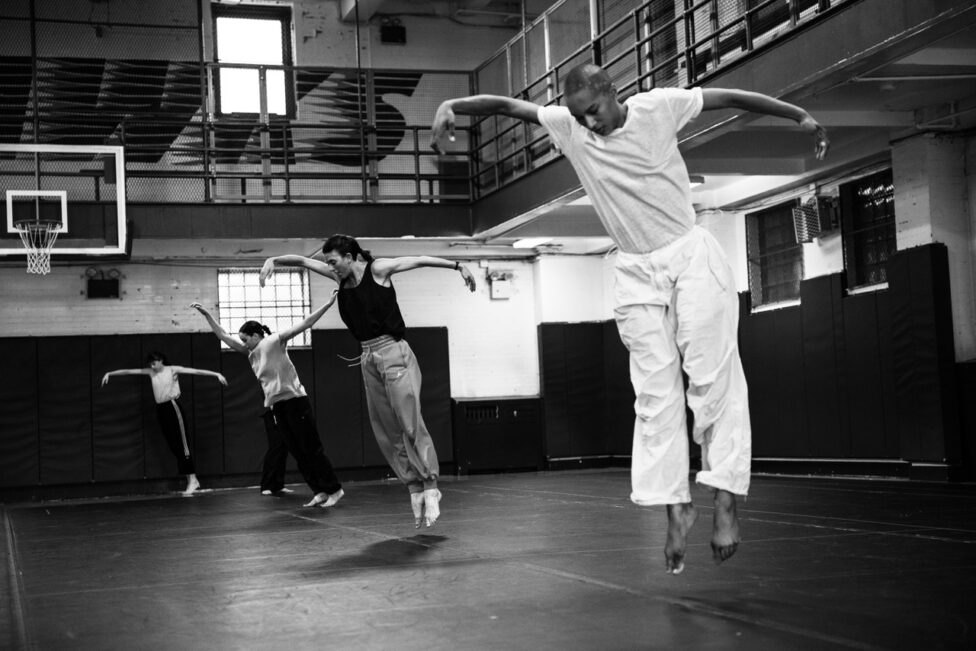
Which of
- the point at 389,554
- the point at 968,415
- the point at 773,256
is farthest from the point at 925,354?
the point at 389,554

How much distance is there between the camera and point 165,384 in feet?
48.3

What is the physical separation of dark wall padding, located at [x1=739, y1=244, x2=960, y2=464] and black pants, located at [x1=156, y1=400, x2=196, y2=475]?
23.8 feet

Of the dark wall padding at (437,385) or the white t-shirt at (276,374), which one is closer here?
the white t-shirt at (276,374)

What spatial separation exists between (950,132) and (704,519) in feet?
19.7

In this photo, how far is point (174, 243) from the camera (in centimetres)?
1560

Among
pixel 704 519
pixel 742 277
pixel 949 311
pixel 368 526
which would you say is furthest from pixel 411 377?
pixel 742 277

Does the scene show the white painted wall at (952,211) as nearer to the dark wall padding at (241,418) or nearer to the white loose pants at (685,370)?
Result: the white loose pants at (685,370)

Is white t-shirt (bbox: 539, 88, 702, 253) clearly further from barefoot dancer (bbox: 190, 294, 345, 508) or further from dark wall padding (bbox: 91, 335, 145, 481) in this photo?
dark wall padding (bbox: 91, 335, 145, 481)

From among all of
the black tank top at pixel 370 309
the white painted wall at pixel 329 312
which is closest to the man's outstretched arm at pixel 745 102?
the black tank top at pixel 370 309

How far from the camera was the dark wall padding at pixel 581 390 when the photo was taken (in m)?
17.1

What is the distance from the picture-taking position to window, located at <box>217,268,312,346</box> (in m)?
16.1

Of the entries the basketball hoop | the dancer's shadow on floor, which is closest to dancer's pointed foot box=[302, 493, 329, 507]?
the dancer's shadow on floor

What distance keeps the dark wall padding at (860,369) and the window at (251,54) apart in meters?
7.31

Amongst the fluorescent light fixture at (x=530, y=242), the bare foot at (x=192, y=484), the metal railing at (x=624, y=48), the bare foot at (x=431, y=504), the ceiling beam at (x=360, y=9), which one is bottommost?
the bare foot at (x=192, y=484)
